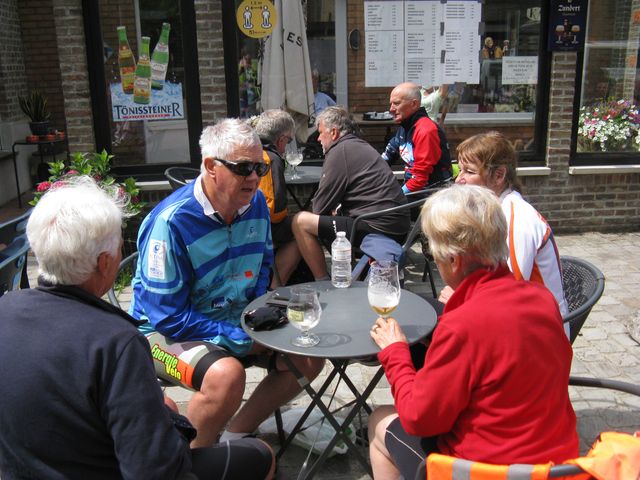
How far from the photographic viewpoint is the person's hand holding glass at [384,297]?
6.95 feet

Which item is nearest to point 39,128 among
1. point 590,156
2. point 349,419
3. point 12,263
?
point 12,263

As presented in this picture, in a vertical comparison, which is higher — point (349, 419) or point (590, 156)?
point (590, 156)

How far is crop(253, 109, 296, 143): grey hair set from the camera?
4.27 meters

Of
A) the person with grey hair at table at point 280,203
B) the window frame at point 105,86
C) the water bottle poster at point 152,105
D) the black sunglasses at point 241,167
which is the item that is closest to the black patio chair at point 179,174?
the window frame at point 105,86

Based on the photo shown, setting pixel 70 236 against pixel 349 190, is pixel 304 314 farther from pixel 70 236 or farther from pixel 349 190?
pixel 349 190

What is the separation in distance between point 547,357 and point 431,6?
16.4 feet

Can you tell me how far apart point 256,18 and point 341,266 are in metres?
3.52

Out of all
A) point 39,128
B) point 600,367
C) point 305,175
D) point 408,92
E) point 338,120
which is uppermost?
point 408,92

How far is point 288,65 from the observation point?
5.82 meters

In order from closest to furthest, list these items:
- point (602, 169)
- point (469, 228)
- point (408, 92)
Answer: point (469, 228)
point (408, 92)
point (602, 169)

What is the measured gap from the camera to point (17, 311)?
1541 mm

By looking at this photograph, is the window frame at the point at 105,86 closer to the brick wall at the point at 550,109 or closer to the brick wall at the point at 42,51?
the brick wall at the point at 550,109

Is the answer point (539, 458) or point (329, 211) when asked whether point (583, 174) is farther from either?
point (539, 458)

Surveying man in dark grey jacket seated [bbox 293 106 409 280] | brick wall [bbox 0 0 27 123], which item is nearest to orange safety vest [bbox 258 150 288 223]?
man in dark grey jacket seated [bbox 293 106 409 280]
